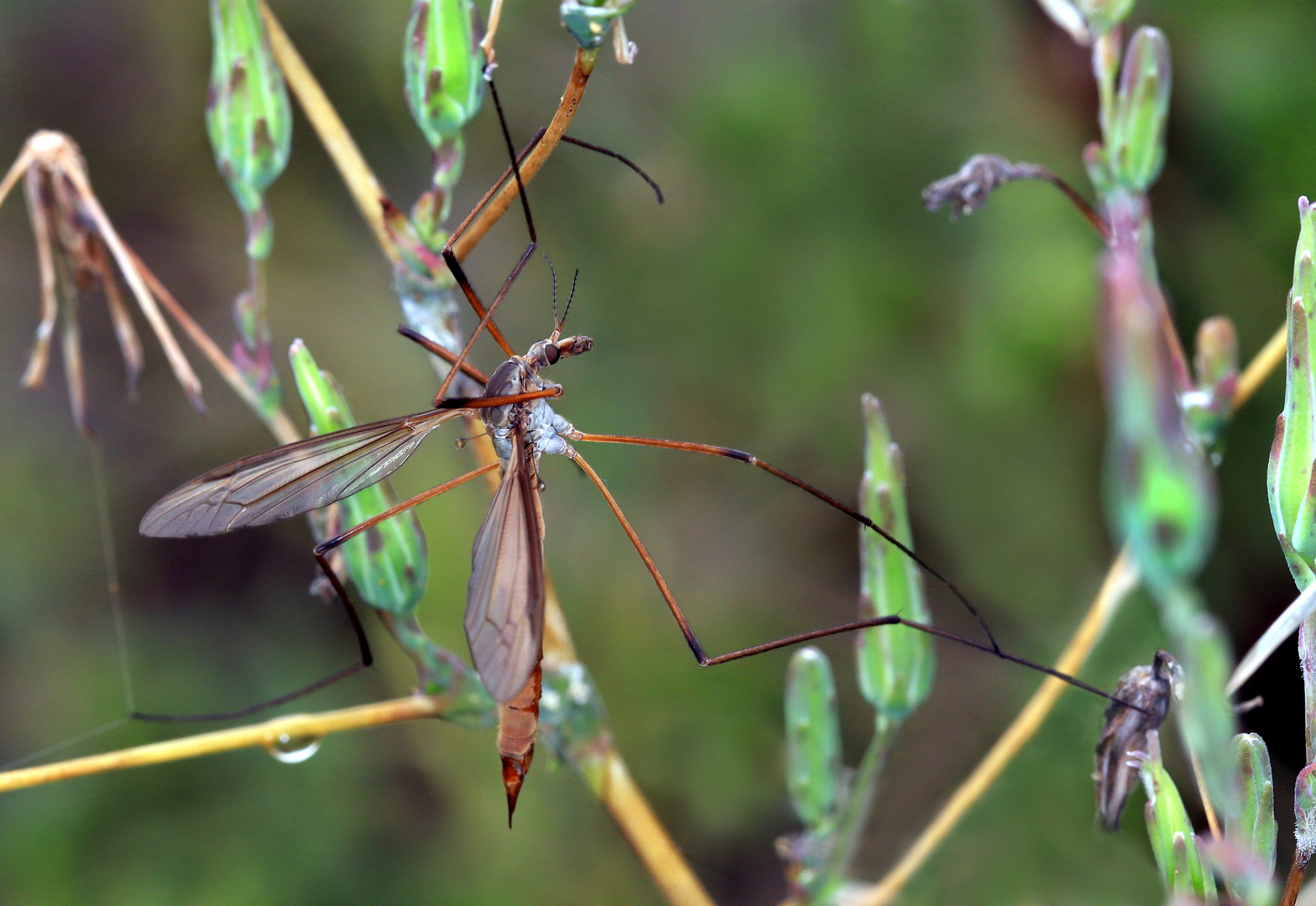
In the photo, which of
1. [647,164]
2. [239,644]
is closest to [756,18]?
[647,164]

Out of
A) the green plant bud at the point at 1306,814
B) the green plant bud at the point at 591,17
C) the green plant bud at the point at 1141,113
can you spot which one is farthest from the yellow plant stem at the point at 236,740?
the green plant bud at the point at 1141,113

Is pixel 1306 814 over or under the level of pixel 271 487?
under

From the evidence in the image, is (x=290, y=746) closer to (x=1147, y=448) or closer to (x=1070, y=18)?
(x=1147, y=448)

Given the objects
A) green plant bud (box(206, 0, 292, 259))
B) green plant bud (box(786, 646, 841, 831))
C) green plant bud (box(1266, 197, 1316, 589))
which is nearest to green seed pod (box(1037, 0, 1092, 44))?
green plant bud (box(1266, 197, 1316, 589))

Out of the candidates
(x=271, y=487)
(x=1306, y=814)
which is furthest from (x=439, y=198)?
(x=1306, y=814)

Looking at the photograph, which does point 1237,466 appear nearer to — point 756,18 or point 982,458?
point 982,458

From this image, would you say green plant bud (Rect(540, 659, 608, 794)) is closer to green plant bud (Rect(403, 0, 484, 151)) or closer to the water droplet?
the water droplet
